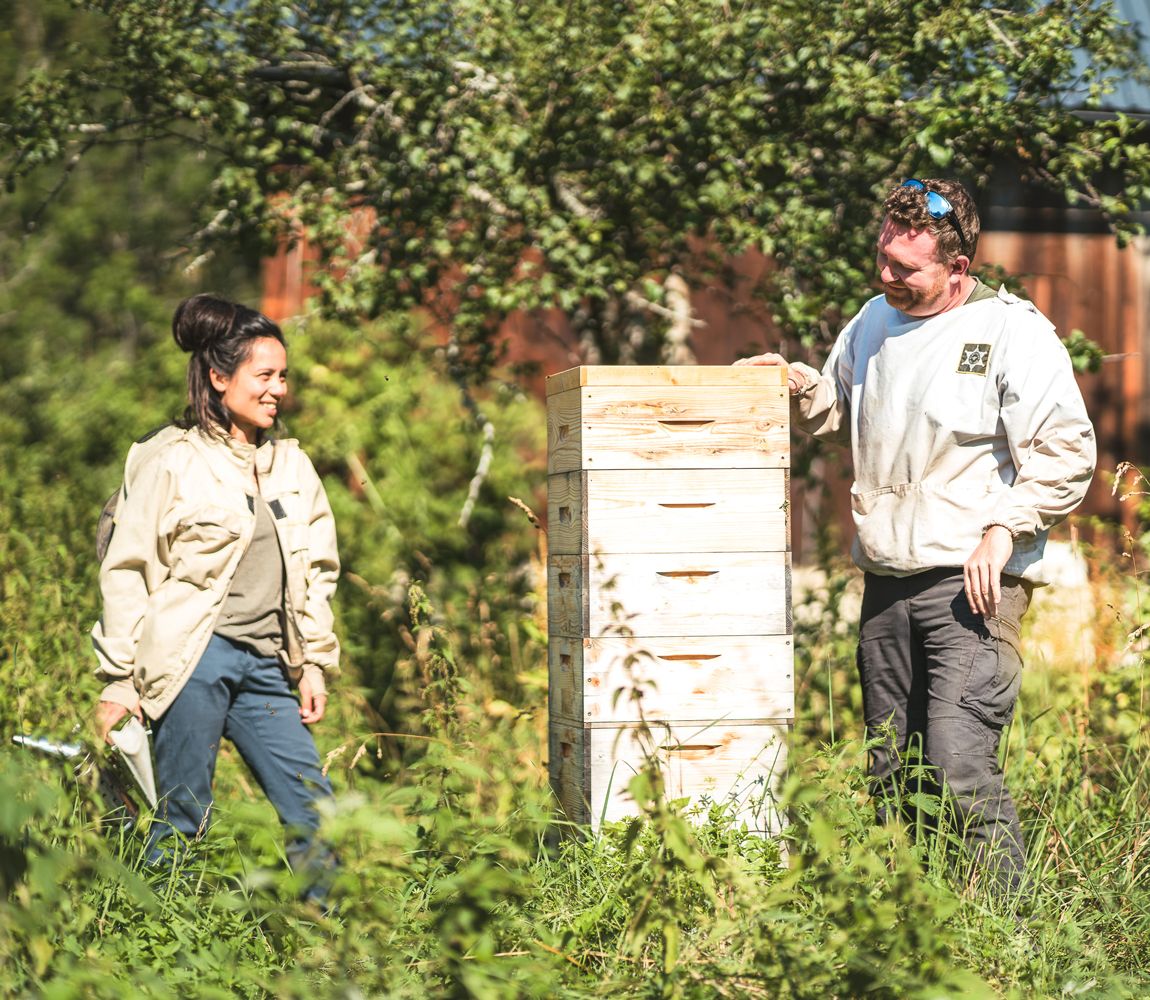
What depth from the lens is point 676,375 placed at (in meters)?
3.85

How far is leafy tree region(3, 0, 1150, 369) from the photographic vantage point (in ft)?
16.7

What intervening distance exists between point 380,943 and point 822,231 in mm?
3539

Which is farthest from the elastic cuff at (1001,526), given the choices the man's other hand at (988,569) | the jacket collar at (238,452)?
the jacket collar at (238,452)

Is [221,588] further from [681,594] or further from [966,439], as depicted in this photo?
[966,439]

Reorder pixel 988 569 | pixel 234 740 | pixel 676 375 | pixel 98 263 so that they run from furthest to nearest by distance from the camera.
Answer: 1. pixel 98 263
2. pixel 234 740
3. pixel 676 375
4. pixel 988 569

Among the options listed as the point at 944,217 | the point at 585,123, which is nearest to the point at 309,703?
the point at 944,217

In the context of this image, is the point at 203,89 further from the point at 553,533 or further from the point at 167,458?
the point at 553,533

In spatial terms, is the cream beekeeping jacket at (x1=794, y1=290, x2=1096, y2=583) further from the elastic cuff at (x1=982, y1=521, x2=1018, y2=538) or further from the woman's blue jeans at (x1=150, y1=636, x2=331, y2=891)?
the woman's blue jeans at (x1=150, y1=636, x2=331, y2=891)

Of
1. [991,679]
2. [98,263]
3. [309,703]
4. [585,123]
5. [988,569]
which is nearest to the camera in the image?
[988,569]

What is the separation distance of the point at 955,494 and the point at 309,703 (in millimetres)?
2052

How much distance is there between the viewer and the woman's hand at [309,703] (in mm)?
4148

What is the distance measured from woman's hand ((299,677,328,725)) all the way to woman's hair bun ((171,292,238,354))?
109 centimetres

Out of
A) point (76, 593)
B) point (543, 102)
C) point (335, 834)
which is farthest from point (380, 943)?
point (543, 102)

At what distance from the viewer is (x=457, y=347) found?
6.09 metres
